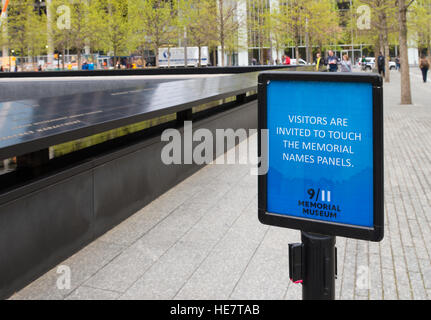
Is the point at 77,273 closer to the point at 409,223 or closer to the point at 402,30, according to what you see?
the point at 409,223

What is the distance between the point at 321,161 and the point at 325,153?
0.12ft

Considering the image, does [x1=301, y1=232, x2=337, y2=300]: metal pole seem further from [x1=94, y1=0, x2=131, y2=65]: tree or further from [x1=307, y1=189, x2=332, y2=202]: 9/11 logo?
[x1=94, y1=0, x2=131, y2=65]: tree

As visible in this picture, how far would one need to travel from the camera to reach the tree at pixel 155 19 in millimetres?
46562

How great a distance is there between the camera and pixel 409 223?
5.89 m

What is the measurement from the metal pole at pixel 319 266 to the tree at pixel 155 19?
4504 cm

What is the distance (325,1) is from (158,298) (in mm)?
48801

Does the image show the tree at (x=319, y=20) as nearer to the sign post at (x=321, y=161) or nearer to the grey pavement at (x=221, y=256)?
the grey pavement at (x=221, y=256)

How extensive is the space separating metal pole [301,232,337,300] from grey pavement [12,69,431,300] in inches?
74.4

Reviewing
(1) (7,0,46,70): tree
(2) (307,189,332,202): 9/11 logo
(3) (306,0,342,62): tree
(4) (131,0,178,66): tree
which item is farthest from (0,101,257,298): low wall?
(1) (7,0,46,70): tree

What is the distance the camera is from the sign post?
200cm

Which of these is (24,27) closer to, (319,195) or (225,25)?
(225,25)

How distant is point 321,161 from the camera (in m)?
2.08

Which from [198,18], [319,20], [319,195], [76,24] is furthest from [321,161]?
[76,24]
